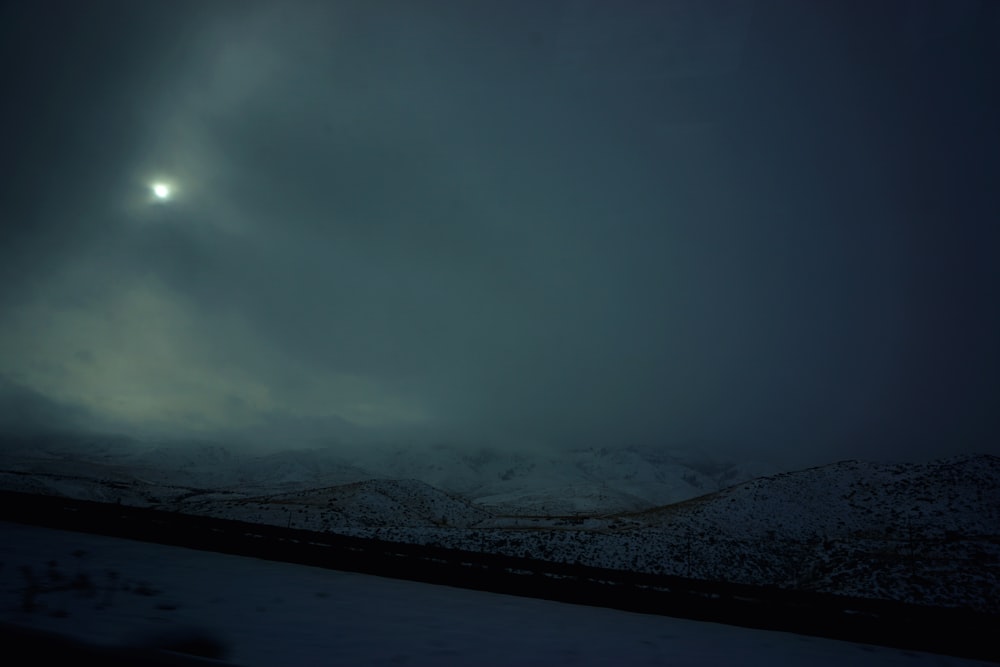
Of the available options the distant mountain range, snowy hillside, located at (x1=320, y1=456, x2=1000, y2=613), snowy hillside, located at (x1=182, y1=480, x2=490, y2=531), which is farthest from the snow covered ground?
snowy hillside, located at (x1=182, y1=480, x2=490, y2=531)

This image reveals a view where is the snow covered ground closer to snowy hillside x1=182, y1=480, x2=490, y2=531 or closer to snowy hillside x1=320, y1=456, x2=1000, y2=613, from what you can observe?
snowy hillside x1=320, y1=456, x2=1000, y2=613

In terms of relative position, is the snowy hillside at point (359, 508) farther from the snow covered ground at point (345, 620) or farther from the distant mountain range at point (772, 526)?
the snow covered ground at point (345, 620)

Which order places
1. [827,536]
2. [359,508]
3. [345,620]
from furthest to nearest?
[359,508]
[827,536]
[345,620]

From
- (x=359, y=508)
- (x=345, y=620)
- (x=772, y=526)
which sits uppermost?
(x=345, y=620)

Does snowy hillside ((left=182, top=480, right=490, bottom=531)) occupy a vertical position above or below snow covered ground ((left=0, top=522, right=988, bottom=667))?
below

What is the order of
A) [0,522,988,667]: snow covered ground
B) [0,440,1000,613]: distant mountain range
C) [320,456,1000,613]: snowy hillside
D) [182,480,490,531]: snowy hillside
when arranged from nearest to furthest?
[0,522,988,667]: snow covered ground, [320,456,1000,613]: snowy hillside, [0,440,1000,613]: distant mountain range, [182,480,490,531]: snowy hillside

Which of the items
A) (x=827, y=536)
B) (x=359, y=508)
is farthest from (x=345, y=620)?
(x=359, y=508)

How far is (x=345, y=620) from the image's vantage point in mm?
7594

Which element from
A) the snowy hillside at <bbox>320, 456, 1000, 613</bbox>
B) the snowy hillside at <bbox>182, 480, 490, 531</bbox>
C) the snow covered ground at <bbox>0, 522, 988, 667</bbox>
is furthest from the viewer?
the snowy hillside at <bbox>182, 480, 490, 531</bbox>

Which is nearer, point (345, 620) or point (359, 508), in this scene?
point (345, 620)

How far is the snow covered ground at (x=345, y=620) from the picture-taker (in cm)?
664

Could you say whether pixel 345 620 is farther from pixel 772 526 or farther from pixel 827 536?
pixel 772 526

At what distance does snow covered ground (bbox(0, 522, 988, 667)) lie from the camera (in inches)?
261

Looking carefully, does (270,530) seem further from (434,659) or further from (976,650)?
(976,650)
